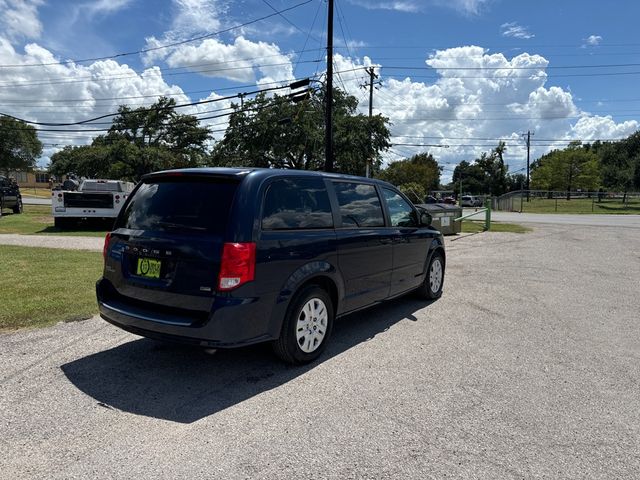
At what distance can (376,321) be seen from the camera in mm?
5812

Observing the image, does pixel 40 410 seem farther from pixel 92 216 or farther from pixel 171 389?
pixel 92 216

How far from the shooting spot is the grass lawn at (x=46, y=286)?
5555mm

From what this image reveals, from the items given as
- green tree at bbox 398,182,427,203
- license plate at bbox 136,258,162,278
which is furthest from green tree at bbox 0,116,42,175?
license plate at bbox 136,258,162,278

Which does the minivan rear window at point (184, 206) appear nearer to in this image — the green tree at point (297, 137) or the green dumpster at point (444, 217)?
the green dumpster at point (444, 217)

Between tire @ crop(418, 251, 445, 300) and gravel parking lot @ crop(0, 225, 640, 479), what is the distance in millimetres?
888

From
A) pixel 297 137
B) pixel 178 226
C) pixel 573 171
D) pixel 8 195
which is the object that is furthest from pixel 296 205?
pixel 573 171

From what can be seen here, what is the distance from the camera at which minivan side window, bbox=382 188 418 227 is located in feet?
19.3

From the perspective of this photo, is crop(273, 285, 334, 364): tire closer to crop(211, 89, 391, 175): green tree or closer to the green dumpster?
the green dumpster

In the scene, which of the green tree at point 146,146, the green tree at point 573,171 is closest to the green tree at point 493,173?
the green tree at point 573,171

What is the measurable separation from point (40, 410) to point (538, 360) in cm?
424

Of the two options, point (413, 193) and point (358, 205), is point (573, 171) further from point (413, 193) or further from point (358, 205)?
point (358, 205)

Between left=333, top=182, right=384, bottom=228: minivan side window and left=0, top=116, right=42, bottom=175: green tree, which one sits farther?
left=0, top=116, right=42, bottom=175: green tree

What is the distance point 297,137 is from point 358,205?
29.5 m

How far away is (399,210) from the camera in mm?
6105
